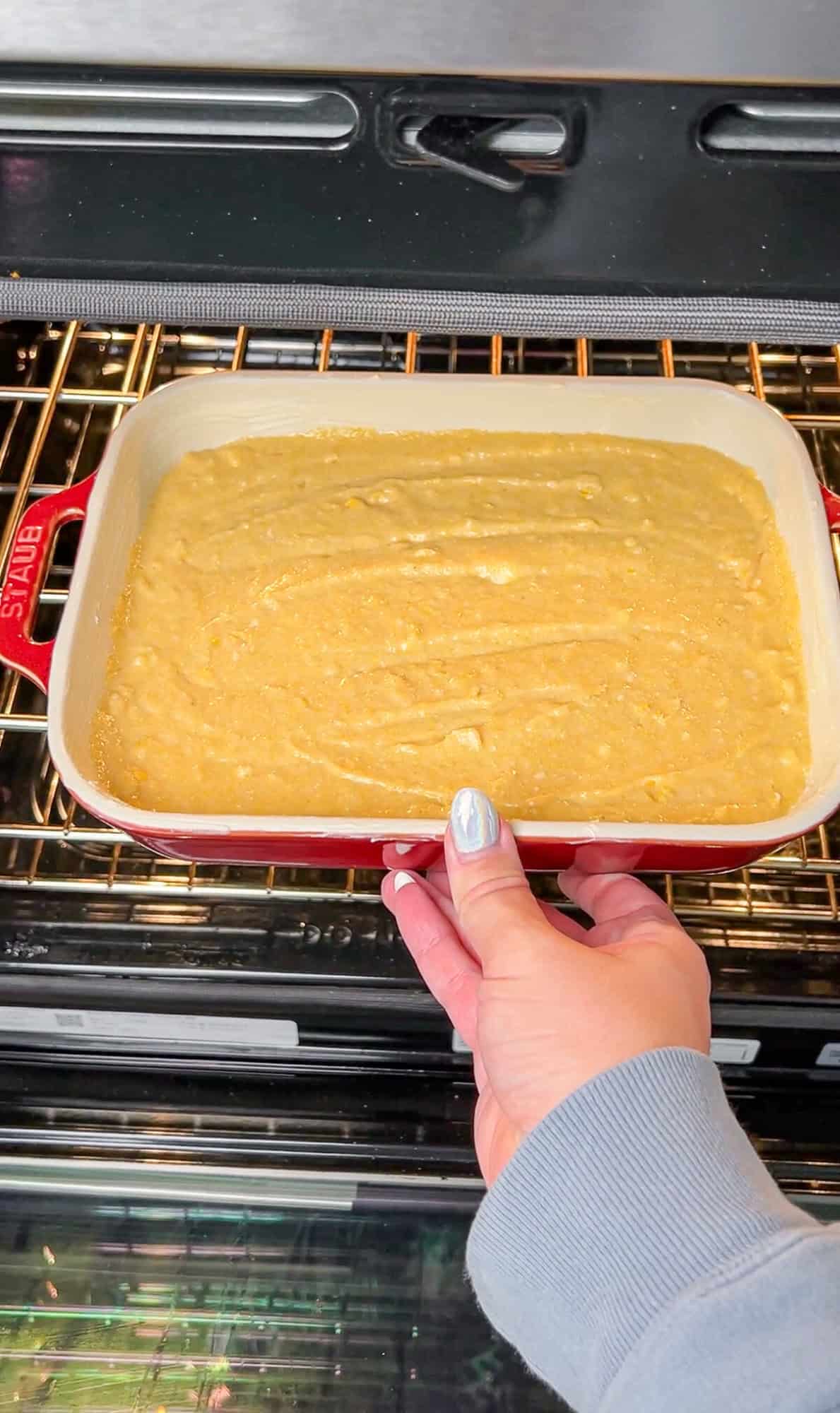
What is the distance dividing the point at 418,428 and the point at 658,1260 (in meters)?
0.84

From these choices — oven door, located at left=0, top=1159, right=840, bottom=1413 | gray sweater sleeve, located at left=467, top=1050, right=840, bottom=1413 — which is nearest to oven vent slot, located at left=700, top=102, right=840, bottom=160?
gray sweater sleeve, located at left=467, top=1050, right=840, bottom=1413

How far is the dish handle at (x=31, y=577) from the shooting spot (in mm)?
991

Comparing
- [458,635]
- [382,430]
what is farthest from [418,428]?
[458,635]

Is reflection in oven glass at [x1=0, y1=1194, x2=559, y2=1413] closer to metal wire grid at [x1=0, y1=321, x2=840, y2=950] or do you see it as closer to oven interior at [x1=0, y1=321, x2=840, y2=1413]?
oven interior at [x1=0, y1=321, x2=840, y2=1413]

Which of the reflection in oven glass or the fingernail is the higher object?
the fingernail

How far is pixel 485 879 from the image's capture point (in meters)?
0.85

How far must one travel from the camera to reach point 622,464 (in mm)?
1216

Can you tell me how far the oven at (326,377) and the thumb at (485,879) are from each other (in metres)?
0.19

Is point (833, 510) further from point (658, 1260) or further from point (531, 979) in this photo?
point (658, 1260)

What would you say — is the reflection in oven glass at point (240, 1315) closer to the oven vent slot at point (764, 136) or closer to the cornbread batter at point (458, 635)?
the cornbread batter at point (458, 635)

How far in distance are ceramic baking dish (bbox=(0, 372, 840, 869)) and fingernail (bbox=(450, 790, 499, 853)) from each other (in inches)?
1.7

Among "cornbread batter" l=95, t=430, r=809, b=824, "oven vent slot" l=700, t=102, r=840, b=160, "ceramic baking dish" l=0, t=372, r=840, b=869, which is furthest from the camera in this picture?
"cornbread batter" l=95, t=430, r=809, b=824

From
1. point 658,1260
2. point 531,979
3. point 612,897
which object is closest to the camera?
point 658,1260

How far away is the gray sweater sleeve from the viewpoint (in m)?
0.66
